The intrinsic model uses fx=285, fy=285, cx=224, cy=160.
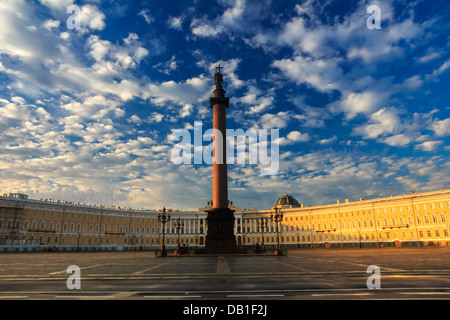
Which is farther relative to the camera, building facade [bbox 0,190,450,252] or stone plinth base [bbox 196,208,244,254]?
building facade [bbox 0,190,450,252]

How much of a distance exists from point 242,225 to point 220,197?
83054mm

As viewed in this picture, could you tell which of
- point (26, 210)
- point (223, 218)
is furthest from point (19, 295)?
point (26, 210)

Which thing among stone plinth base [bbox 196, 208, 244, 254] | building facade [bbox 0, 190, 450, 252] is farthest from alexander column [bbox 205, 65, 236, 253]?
building facade [bbox 0, 190, 450, 252]

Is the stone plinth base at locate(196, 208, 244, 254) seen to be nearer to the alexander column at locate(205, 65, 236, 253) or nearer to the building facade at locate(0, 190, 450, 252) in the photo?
the alexander column at locate(205, 65, 236, 253)

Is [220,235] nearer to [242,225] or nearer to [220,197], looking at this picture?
[220,197]

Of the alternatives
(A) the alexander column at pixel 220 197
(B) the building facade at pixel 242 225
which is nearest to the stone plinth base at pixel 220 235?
(A) the alexander column at pixel 220 197

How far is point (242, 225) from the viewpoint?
121125mm

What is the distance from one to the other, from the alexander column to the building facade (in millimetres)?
16892

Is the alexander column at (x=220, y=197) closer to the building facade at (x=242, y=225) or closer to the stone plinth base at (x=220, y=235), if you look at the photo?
the stone plinth base at (x=220, y=235)

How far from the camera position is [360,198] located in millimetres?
95438

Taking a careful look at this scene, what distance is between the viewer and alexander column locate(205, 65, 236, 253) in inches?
Result: 1563

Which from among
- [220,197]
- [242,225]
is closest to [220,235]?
[220,197]

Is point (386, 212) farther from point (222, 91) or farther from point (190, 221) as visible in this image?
point (190, 221)

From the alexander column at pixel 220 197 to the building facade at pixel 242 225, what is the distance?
55.4ft
